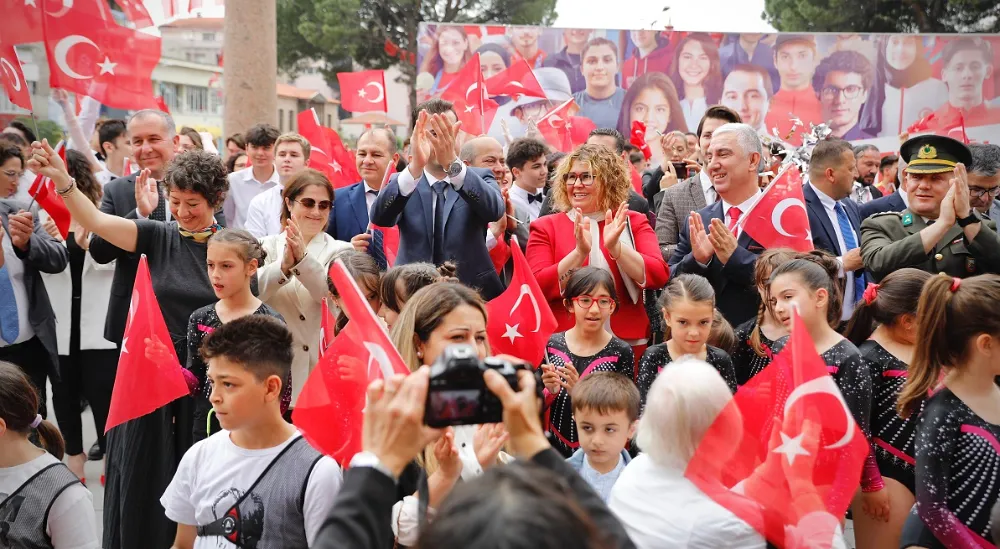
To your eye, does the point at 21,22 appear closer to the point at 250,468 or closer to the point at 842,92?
the point at 250,468

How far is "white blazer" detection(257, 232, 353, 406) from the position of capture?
4953 mm

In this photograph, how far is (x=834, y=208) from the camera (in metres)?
6.09

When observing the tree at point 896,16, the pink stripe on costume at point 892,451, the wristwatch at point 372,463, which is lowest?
the pink stripe on costume at point 892,451

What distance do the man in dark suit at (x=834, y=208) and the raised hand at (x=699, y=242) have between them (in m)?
1.02

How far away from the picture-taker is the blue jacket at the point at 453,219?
5.11 metres

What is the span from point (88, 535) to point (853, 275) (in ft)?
14.4

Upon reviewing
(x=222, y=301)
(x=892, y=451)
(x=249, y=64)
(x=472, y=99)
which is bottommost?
(x=892, y=451)

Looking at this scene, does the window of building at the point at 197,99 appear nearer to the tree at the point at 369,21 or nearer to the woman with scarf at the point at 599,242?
the tree at the point at 369,21

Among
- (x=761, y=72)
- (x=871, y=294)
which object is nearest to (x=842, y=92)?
(x=761, y=72)

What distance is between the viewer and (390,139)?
670cm

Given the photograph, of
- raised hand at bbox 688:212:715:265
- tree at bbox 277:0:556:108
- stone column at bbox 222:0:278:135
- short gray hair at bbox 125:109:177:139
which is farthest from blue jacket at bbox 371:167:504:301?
tree at bbox 277:0:556:108

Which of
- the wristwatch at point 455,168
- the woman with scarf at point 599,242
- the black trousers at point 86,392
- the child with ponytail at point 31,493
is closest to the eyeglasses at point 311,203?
the wristwatch at point 455,168

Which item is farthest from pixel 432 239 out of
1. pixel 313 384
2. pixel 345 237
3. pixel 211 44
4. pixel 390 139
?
pixel 211 44

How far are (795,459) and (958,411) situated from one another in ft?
2.15
